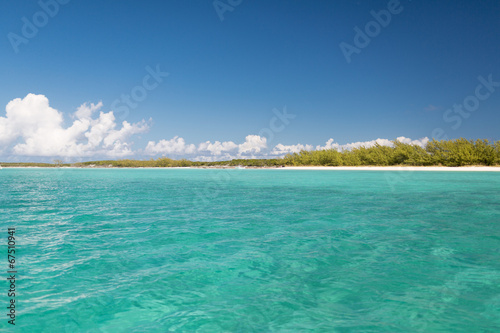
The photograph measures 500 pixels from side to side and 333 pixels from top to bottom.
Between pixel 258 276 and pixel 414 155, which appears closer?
pixel 258 276

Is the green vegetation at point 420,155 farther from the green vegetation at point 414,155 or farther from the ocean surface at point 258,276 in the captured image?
the ocean surface at point 258,276

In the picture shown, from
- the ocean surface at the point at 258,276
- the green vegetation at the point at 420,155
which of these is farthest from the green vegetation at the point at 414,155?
the ocean surface at the point at 258,276

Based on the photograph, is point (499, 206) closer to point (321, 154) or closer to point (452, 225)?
point (452, 225)

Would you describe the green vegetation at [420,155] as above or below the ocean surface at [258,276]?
above

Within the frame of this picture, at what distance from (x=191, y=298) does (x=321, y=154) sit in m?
117

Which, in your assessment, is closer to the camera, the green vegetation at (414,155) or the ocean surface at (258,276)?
the ocean surface at (258,276)

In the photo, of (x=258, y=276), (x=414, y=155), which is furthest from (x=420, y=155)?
(x=258, y=276)

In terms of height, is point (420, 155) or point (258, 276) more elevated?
point (420, 155)

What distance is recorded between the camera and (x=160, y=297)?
5.90 meters

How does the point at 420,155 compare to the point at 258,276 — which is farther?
the point at 420,155

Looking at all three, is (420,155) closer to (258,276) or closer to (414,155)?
(414,155)

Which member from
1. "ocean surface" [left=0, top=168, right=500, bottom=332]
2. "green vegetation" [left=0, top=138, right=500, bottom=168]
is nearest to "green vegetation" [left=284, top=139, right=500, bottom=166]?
"green vegetation" [left=0, top=138, right=500, bottom=168]

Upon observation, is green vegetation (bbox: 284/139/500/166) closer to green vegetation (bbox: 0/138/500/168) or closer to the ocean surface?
green vegetation (bbox: 0/138/500/168)

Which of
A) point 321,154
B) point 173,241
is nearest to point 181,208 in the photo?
point 173,241
